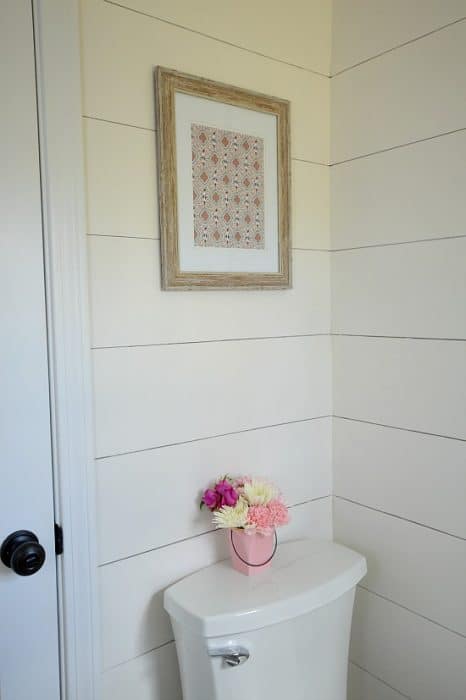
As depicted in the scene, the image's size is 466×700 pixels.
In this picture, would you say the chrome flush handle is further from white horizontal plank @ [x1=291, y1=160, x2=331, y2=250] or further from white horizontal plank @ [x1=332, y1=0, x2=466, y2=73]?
white horizontal plank @ [x1=332, y1=0, x2=466, y2=73]

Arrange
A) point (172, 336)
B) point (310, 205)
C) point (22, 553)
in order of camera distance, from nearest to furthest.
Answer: point (22, 553)
point (172, 336)
point (310, 205)

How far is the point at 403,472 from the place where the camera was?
4.42 feet

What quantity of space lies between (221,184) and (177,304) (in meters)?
0.30

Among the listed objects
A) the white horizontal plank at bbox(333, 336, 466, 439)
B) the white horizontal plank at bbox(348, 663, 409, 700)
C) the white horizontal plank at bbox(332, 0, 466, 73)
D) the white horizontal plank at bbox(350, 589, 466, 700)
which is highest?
the white horizontal plank at bbox(332, 0, 466, 73)

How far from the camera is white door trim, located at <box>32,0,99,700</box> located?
1.01 m

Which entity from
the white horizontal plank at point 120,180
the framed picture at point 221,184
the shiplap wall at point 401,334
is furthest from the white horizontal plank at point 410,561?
the white horizontal plank at point 120,180

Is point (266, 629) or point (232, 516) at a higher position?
point (232, 516)

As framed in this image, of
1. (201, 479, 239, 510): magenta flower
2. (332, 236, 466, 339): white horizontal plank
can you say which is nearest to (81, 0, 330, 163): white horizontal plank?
(332, 236, 466, 339): white horizontal plank

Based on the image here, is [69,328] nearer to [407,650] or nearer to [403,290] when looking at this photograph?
[403,290]

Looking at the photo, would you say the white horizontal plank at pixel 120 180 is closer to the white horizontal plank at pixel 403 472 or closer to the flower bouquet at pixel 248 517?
the flower bouquet at pixel 248 517

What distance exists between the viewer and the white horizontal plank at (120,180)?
1075mm

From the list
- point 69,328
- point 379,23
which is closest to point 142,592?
point 69,328

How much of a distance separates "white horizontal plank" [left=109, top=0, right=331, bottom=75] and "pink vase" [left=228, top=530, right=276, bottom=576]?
3.69 feet

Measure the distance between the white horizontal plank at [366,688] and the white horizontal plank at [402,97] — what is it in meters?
1.37
